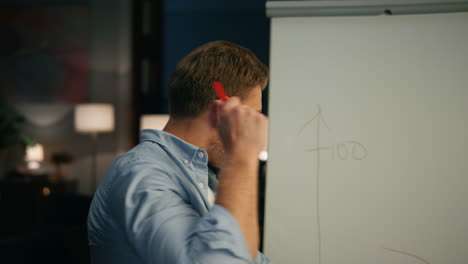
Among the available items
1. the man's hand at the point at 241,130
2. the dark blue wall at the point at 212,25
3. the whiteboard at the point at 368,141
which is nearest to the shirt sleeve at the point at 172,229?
the man's hand at the point at 241,130

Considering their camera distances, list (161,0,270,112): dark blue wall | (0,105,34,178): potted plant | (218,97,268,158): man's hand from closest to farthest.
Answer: (218,97,268,158): man's hand, (161,0,270,112): dark blue wall, (0,105,34,178): potted plant

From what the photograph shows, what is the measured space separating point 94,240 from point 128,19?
3.13m

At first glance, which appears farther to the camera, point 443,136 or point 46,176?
point 46,176

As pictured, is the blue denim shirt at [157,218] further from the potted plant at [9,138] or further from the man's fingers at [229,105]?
the potted plant at [9,138]

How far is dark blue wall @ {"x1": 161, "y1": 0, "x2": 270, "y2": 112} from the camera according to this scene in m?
2.67

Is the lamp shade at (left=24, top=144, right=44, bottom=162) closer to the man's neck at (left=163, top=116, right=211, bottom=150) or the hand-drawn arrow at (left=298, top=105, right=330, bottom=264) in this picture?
the man's neck at (left=163, top=116, right=211, bottom=150)

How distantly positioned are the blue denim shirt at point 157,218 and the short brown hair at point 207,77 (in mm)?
110

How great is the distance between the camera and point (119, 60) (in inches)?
138

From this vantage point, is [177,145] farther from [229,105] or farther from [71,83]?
[71,83]

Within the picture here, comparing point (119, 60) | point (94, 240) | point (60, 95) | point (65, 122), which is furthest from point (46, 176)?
point (94, 240)

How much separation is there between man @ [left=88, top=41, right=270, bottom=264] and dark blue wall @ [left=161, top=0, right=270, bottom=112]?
69.8 inches

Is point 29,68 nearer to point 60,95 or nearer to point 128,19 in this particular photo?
point 60,95

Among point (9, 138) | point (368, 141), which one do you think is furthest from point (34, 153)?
point (368, 141)

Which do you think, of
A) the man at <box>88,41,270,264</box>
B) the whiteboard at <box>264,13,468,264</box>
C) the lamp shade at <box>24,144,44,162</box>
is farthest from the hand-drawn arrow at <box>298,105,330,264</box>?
the lamp shade at <box>24,144,44,162</box>
